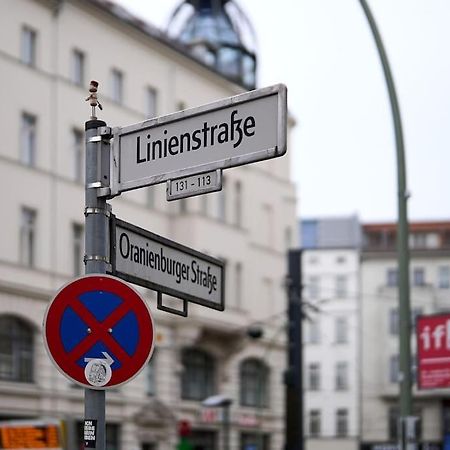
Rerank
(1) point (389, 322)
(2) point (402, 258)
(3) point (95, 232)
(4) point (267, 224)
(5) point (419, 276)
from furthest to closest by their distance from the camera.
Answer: (5) point (419, 276) < (1) point (389, 322) < (4) point (267, 224) < (2) point (402, 258) < (3) point (95, 232)

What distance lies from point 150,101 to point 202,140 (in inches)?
1659

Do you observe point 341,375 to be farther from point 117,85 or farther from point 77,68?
point 77,68

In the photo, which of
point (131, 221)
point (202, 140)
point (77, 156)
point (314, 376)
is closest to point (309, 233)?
point (314, 376)

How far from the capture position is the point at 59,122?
43344mm

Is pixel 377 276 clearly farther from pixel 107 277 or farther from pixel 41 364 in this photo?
pixel 107 277

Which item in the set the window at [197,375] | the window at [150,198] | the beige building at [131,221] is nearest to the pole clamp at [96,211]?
the beige building at [131,221]

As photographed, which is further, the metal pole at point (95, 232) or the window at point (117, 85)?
the window at point (117, 85)

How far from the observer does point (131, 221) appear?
4481cm

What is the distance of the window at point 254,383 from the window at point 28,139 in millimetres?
15967

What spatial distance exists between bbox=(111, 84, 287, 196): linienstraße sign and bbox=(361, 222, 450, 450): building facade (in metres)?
78.2

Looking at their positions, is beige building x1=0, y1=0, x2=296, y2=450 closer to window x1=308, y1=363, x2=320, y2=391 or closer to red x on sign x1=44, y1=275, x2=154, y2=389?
red x on sign x1=44, y1=275, x2=154, y2=389

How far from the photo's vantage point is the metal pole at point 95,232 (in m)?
6.86

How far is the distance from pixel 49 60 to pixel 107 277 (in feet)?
122

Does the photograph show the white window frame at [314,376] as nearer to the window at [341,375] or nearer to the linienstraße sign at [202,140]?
the window at [341,375]
